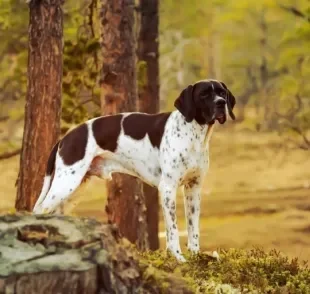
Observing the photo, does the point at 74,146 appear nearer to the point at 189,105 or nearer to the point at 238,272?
the point at 189,105

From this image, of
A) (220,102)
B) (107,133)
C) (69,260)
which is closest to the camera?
(69,260)

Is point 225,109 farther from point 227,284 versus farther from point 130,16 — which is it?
point 130,16

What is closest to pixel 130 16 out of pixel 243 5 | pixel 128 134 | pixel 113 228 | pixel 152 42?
pixel 152 42

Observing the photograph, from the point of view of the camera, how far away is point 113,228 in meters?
4.13

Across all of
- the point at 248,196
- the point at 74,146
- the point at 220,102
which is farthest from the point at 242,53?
the point at 220,102

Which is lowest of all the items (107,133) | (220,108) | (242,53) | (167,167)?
(167,167)

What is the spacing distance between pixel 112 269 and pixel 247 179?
12841mm

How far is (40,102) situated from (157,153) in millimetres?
1734

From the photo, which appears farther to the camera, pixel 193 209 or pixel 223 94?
pixel 193 209

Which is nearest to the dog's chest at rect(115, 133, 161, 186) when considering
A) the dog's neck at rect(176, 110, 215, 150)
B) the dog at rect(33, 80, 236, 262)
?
the dog at rect(33, 80, 236, 262)

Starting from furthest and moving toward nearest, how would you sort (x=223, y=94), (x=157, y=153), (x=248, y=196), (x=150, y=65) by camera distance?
(x=248, y=196) → (x=150, y=65) → (x=157, y=153) → (x=223, y=94)

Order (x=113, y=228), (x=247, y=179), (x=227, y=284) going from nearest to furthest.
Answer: (x=113, y=228), (x=227, y=284), (x=247, y=179)

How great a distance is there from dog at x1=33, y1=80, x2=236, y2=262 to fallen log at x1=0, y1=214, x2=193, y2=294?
1245 millimetres

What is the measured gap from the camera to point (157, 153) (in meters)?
5.60
